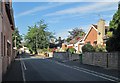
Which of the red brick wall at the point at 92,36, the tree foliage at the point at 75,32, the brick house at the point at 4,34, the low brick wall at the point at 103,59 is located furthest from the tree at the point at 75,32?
the brick house at the point at 4,34

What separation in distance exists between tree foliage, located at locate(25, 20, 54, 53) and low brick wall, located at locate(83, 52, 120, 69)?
268ft

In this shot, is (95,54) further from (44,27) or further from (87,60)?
(44,27)

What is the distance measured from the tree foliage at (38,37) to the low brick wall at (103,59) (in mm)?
81707

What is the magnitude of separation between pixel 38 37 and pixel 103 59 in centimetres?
9362

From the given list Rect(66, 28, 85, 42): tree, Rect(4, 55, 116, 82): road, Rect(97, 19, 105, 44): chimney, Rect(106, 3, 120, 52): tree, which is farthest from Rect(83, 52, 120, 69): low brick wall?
Rect(66, 28, 85, 42): tree

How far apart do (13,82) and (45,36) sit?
111 m

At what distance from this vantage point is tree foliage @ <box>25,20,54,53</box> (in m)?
128

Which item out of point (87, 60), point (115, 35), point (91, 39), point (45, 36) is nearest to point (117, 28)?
point (115, 35)

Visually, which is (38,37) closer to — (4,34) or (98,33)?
(98,33)

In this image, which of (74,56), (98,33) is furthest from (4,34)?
(98,33)

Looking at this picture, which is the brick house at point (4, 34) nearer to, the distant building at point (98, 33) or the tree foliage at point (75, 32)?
the distant building at point (98, 33)

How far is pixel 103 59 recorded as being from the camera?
37.9 meters

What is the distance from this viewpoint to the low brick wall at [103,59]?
3400 centimetres

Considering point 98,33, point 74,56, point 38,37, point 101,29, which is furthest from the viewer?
point 38,37
